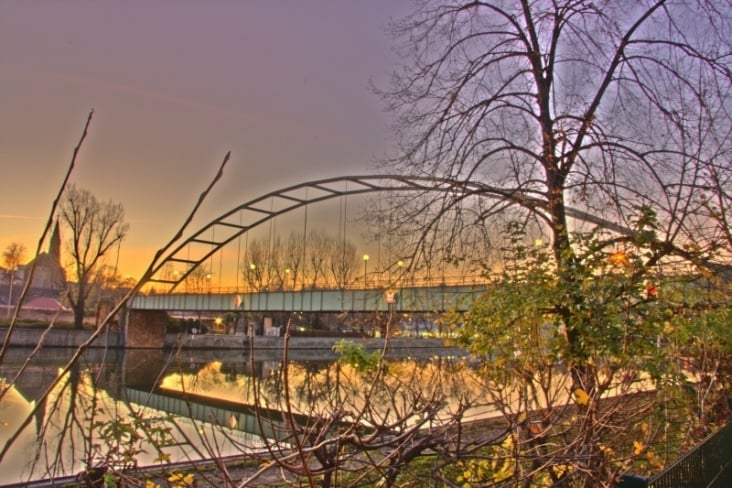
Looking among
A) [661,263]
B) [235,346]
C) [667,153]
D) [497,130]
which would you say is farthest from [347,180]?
[235,346]

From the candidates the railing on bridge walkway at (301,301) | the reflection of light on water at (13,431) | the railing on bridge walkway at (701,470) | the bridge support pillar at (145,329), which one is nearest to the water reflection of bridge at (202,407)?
the reflection of light on water at (13,431)

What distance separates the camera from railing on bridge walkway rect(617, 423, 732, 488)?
3930 millimetres

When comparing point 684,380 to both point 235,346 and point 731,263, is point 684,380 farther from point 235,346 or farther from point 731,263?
point 235,346

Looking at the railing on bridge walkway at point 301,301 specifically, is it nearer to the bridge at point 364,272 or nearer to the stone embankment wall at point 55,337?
the bridge at point 364,272

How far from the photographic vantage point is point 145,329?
58969 millimetres

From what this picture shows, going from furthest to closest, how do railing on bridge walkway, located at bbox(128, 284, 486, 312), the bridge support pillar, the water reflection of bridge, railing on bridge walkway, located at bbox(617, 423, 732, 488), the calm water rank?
the bridge support pillar → the water reflection of bridge → railing on bridge walkway, located at bbox(128, 284, 486, 312) → railing on bridge walkway, located at bbox(617, 423, 732, 488) → the calm water

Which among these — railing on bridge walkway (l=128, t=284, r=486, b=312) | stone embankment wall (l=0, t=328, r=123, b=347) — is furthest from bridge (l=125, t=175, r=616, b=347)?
stone embankment wall (l=0, t=328, r=123, b=347)

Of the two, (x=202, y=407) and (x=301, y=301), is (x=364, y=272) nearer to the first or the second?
(x=202, y=407)

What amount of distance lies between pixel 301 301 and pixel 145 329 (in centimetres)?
2498

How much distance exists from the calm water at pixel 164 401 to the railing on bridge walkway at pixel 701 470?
1.44m

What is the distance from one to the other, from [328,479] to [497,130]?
7627 mm

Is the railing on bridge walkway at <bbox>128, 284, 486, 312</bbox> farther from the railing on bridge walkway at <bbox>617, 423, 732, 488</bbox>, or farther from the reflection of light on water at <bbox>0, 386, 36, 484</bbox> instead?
the reflection of light on water at <bbox>0, 386, 36, 484</bbox>

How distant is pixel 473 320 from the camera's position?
6.92 metres

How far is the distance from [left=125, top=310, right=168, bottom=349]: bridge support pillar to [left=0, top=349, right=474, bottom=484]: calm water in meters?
2.92
